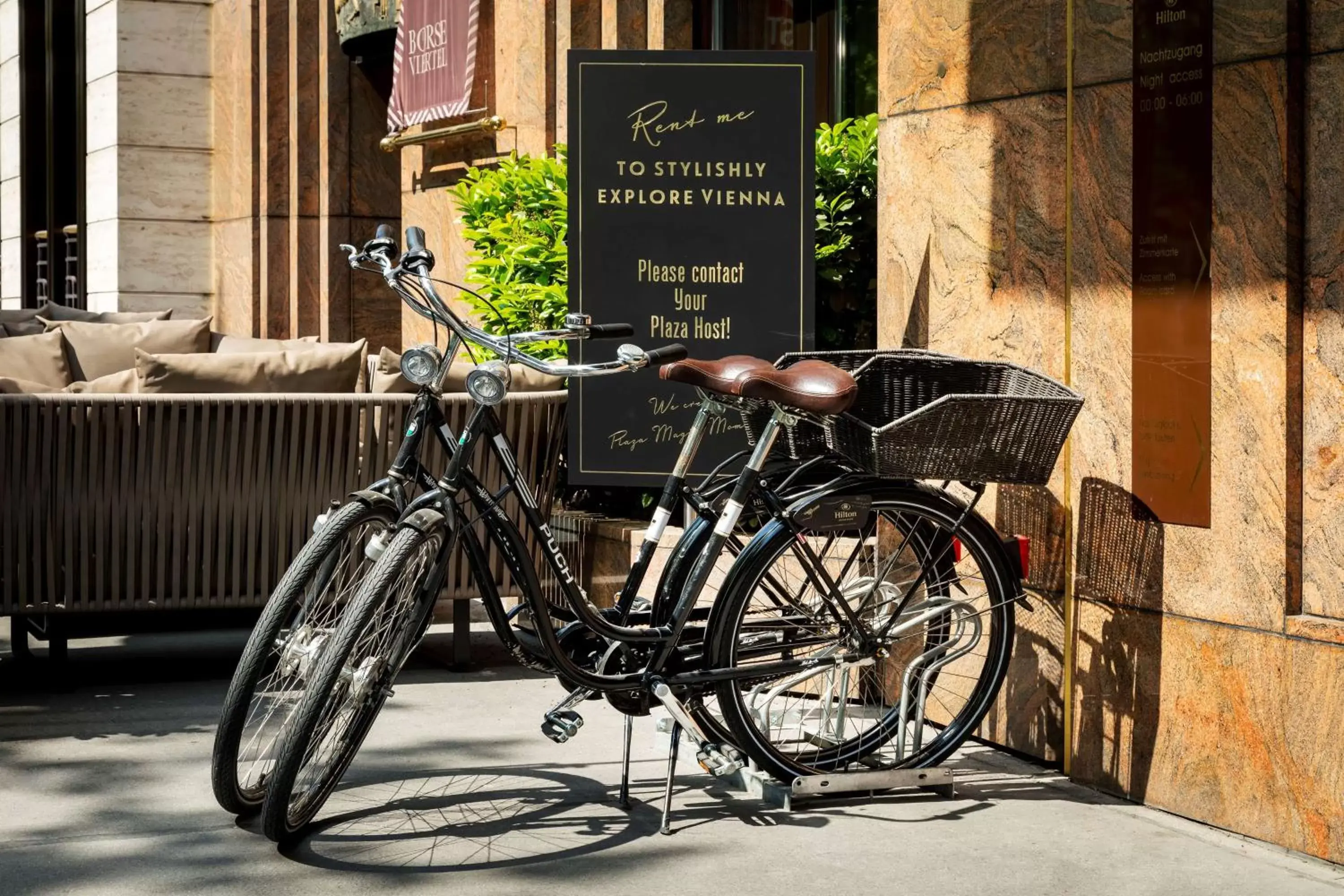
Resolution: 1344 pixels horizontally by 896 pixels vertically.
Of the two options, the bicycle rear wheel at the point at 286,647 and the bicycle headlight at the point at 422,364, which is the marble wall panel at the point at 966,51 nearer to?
the bicycle headlight at the point at 422,364

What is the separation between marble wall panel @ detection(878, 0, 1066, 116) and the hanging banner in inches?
216

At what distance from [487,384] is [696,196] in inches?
84.4

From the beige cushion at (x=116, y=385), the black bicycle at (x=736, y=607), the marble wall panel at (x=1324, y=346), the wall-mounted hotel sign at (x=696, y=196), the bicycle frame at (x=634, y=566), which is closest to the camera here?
the marble wall panel at (x=1324, y=346)

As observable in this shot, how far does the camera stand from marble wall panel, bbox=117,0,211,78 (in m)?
16.5

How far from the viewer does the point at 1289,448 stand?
14.6 ft

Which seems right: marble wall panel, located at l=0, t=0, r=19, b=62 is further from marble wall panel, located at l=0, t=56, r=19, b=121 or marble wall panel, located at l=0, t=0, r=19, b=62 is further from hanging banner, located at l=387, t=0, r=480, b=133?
hanging banner, located at l=387, t=0, r=480, b=133

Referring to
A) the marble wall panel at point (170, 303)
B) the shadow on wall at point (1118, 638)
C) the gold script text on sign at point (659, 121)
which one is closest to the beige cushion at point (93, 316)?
the marble wall panel at point (170, 303)

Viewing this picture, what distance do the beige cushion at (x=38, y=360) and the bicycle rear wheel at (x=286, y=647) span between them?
3.63 metres

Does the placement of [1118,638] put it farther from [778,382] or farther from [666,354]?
[666,354]

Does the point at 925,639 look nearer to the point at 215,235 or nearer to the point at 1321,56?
the point at 1321,56

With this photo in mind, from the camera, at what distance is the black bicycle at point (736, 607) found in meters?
4.44

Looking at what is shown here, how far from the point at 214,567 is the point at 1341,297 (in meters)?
4.08

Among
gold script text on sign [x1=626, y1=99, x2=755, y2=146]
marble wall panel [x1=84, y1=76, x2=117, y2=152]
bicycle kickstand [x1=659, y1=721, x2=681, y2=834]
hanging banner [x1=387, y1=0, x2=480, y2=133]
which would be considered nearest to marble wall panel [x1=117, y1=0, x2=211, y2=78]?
marble wall panel [x1=84, y1=76, x2=117, y2=152]

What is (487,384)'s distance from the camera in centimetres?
446
